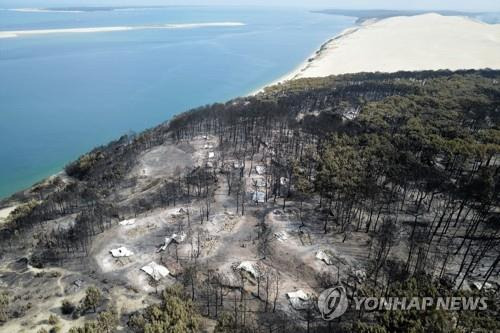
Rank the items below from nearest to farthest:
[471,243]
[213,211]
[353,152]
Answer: [471,243] → [213,211] → [353,152]

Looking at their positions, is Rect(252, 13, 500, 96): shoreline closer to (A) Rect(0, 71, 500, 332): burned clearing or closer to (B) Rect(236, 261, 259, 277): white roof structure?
(A) Rect(0, 71, 500, 332): burned clearing

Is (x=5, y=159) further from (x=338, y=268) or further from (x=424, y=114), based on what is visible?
(x=424, y=114)

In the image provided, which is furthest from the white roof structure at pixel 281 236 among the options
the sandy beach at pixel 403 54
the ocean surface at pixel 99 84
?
the sandy beach at pixel 403 54

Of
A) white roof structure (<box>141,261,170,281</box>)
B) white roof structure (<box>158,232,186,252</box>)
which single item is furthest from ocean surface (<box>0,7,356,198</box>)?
white roof structure (<box>141,261,170,281</box>)

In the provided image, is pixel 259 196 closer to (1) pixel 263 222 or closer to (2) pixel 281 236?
(1) pixel 263 222

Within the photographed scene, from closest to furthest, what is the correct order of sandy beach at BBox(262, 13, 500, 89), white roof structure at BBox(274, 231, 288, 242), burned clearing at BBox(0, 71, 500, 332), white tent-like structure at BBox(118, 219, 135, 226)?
burned clearing at BBox(0, 71, 500, 332) → white roof structure at BBox(274, 231, 288, 242) → white tent-like structure at BBox(118, 219, 135, 226) → sandy beach at BBox(262, 13, 500, 89)

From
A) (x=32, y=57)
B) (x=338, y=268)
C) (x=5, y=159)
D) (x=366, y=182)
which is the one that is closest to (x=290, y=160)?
(x=366, y=182)
